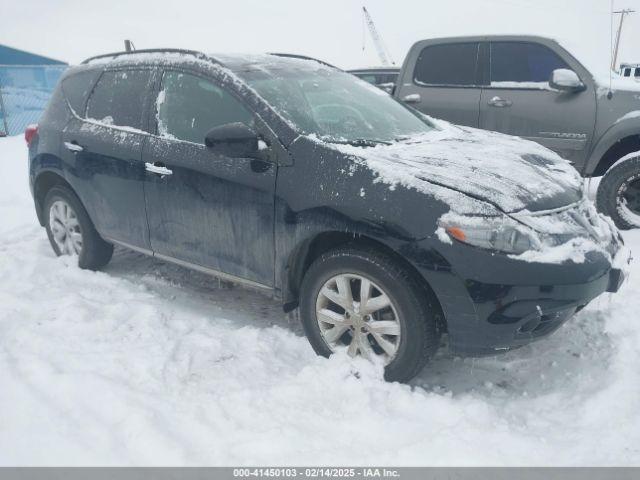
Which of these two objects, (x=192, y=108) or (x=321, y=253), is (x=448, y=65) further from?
(x=321, y=253)

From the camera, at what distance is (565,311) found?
2.64 meters

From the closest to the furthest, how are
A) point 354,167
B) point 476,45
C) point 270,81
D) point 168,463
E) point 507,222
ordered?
point 168,463
point 507,222
point 354,167
point 270,81
point 476,45

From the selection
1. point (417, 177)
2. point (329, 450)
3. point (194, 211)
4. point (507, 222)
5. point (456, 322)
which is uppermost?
point (417, 177)

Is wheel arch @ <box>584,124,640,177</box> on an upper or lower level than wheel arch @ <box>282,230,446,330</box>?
upper

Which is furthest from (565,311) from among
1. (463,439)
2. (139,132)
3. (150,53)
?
(150,53)

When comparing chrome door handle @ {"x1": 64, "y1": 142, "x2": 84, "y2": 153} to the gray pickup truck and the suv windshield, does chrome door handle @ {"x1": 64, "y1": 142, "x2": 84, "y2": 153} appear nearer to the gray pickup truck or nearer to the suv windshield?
the suv windshield

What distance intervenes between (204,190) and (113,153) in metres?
1.03

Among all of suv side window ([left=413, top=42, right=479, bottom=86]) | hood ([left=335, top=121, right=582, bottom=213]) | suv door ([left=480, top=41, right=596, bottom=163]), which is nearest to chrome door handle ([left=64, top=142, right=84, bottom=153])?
hood ([left=335, top=121, right=582, bottom=213])

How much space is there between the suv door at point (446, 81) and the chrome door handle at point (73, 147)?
12.2ft

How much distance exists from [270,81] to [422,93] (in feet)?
11.0

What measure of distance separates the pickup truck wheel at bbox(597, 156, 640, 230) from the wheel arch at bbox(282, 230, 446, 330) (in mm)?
3502

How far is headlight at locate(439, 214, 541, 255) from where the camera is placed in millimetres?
2541

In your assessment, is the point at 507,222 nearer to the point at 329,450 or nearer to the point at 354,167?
the point at 354,167

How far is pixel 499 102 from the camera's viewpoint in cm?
588
